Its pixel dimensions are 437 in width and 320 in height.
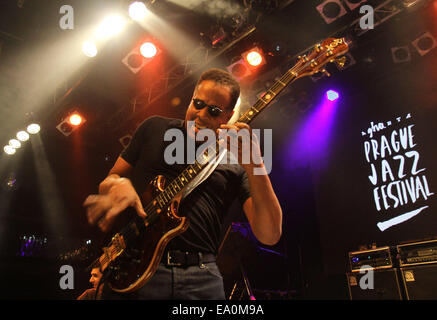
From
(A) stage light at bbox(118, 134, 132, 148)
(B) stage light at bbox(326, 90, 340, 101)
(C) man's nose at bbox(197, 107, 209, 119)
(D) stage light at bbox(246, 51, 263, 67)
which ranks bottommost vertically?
(C) man's nose at bbox(197, 107, 209, 119)

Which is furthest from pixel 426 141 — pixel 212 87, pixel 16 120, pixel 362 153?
pixel 16 120

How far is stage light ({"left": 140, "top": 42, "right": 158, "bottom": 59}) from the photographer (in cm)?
591

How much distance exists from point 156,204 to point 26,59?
7050mm

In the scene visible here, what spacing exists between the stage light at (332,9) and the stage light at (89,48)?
399 cm

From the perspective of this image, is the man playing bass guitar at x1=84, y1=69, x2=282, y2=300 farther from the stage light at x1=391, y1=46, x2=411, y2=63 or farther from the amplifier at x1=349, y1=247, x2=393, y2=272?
the stage light at x1=391, y1=46, x2=411, y2=63

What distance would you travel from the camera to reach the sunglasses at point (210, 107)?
229 centimetres

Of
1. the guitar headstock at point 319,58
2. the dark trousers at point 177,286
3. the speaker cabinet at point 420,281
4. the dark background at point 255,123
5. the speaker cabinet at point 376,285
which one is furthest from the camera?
the dark background at point 255,123

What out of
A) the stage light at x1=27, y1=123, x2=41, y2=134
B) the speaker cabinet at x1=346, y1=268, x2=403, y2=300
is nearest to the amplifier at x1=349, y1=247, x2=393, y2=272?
the speaker cabinet at x1=346, y1=268, x2=403, y2=300

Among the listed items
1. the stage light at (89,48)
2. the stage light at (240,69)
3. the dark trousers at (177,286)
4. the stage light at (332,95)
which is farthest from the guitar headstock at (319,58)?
the stage light at (89,48)

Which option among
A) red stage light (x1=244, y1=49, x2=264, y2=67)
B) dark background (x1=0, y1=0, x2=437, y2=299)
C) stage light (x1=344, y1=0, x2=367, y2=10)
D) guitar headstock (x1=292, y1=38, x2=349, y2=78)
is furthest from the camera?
dark background (x1=0, y1=0, x2=437, y2=299)

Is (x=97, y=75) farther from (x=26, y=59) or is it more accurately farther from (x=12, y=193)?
(x=12, y=193)

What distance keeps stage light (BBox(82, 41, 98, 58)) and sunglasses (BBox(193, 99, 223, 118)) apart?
4558 millimetres

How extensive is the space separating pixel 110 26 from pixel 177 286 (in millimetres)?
5246

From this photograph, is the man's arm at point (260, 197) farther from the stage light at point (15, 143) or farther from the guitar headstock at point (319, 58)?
the stage light at point (15, 143)
